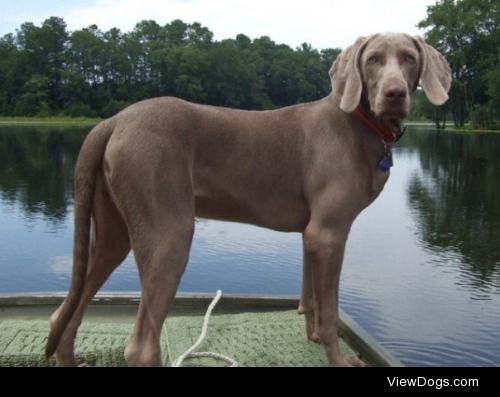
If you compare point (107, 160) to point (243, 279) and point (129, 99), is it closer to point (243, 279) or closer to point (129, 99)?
point (243, 279)

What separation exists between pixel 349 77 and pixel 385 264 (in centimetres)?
668

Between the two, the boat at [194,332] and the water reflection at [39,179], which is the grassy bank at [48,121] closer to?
the water reflection at [39,179]

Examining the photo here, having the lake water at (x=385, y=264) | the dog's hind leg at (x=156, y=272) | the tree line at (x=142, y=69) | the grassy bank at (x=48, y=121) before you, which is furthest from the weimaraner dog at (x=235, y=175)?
the grassy bank at (x=48, y=121)

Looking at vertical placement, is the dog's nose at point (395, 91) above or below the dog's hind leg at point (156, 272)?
above

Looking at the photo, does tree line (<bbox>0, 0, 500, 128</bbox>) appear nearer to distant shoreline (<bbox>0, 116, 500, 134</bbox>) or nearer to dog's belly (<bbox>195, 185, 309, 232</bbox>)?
distant shoreline (<bbox>0, 116, 500, 134</bbox>)

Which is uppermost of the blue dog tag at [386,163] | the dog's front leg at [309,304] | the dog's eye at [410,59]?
the dog's eye at [410,59]

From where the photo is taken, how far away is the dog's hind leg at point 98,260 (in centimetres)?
371

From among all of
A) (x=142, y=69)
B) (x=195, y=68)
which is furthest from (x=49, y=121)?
(x=195, y=68)

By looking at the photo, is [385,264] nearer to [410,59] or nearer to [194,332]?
[194,332]

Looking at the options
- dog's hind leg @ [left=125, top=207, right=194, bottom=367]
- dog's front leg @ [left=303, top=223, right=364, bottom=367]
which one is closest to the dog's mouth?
dog's front leg @ [left=303, top=223, right=364, bottom=367]

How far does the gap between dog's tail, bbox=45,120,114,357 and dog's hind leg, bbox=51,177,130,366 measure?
0.18 metres

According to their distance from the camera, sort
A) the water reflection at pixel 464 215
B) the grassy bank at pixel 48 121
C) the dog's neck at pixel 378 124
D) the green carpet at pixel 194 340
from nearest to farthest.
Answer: the dog's neck at pixel 378 124, the green carpet at pixel 194 340, the water reflection at pixel 464 215, the grassy bank at pixel 48 121

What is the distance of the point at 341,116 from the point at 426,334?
3945 millimetres
